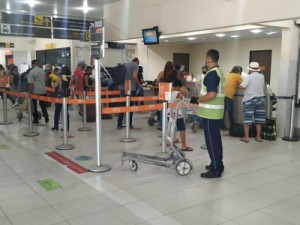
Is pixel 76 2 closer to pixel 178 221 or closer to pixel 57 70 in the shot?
pixel 57 70

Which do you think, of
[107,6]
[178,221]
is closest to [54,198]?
[178,221]

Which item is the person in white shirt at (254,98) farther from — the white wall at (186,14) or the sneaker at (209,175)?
the sneaker at (209,175)

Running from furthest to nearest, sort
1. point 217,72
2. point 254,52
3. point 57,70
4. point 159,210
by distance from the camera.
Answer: point 254,52
point 57,70
point 217,72
point 159,210

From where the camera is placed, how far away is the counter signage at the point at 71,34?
35.1 ft

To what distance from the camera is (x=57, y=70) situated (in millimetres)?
10031

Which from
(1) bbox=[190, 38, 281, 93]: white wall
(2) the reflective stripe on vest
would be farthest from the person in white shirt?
(1) bbox=[190, 38, 281, 93]: white wall

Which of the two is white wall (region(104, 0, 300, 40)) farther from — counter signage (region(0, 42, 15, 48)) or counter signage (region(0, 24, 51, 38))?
counter signage (region(0, 42, 15, 48))

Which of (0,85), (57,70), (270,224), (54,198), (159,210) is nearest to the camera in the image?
(270,224)

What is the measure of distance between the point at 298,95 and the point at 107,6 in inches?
265

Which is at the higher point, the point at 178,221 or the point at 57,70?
the point at 57,70

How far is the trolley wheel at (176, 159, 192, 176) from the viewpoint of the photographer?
4.16 meters

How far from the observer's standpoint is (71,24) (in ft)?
36.2

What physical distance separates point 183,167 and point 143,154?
3.70 ft

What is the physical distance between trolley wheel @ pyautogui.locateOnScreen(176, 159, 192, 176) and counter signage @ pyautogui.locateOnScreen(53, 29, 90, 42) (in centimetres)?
807
